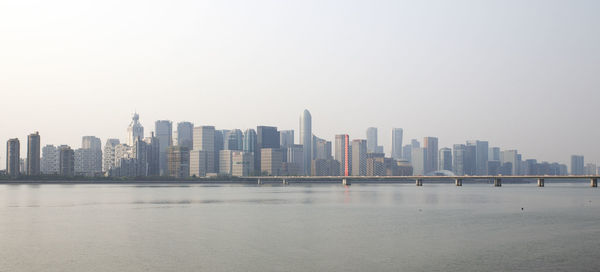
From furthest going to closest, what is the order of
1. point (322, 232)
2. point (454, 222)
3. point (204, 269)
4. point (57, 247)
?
point (454, 222) → point (322, 232) → point (57, 247) → point (204, 269)

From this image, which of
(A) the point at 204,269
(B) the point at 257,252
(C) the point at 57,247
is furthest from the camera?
(C) the point at 57,247

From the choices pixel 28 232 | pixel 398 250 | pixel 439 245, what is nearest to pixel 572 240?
pixel 439 245

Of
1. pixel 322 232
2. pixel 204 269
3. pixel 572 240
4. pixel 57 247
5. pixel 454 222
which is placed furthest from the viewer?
pixel 454 222

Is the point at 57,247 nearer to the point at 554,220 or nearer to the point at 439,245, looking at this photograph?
the point at 439,245

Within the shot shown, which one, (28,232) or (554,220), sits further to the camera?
(554,220)

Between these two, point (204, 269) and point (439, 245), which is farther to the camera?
point (439, 245)

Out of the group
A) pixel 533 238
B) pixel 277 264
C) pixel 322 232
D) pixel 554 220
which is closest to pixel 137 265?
pixel 277 264

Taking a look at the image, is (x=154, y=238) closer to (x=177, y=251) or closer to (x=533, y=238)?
(x=177, y=251)

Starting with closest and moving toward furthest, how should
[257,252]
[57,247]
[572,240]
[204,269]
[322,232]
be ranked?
[204,269], [257,252], [57,247], [572,240], [322,232]
